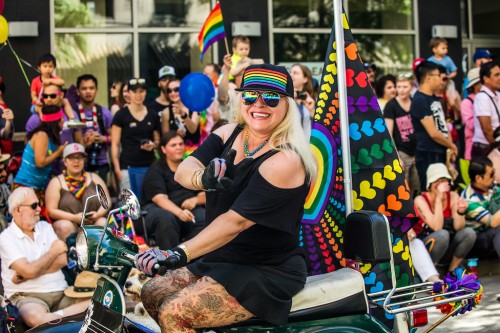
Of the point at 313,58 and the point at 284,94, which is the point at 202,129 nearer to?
the point at 313,58

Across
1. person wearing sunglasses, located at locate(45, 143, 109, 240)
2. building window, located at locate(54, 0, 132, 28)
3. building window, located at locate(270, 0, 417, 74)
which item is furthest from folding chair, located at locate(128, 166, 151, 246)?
building window, located at locate(270, 0, 417, 74)

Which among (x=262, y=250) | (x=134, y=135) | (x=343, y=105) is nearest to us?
(x=262, y=250)

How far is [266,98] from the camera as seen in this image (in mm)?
4375

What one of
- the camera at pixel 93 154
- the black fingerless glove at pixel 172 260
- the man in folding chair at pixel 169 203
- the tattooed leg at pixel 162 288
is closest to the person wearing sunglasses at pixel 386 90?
the man in folding chair at pixel 169 203

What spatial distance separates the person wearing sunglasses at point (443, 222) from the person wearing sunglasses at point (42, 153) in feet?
12.4

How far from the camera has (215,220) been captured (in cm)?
417

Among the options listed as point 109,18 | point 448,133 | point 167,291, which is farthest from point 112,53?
point 167,291

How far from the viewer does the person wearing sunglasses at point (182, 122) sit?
9969 millimetres

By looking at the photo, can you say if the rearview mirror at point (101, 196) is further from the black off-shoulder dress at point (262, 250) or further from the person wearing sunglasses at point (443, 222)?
the person wearing sunglasses at point (443, 222)

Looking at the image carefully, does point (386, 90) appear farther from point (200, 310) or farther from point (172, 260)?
point (172, 260)

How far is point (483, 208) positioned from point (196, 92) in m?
3.32

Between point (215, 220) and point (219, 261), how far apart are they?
0.33 meters

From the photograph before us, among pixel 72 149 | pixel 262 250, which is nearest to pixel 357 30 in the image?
pixel 72 149

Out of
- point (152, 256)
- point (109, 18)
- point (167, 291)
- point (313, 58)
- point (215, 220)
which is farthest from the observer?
point (313, 58)
